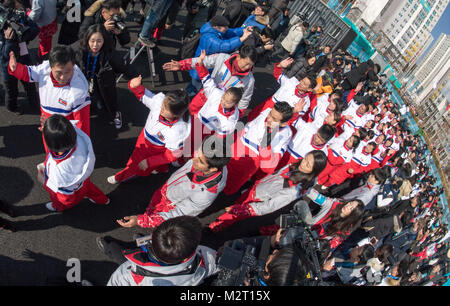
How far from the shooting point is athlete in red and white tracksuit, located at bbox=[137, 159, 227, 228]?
2492 millimetres

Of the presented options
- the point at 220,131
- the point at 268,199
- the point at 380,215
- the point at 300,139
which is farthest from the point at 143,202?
the point at 380,215

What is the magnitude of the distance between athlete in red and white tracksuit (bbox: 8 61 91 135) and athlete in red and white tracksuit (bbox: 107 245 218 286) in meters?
1.87

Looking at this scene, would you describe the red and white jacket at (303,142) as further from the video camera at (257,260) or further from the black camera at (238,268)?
the black camera at (238,268)

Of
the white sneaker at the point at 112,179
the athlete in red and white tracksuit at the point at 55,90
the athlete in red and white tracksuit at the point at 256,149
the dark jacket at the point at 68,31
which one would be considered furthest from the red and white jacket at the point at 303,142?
the dark jacket at the point at 68,31

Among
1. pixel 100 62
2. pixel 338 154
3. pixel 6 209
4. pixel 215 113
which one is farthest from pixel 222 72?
pixel 6 209

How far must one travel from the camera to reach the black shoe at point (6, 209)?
285 centimetres

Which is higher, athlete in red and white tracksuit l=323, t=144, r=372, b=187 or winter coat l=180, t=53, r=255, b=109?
winter coat l=180, t=53, r=255, b=109

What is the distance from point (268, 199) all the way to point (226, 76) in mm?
1901

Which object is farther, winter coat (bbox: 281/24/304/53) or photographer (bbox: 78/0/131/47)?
winter coat (bbox: 281/24/304/53)

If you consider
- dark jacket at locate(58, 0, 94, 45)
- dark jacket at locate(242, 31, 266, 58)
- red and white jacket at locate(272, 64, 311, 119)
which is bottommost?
dark jacket at locate(58, 0, 94, 45)

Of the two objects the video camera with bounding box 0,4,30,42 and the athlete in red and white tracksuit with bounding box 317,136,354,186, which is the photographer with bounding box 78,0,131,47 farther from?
the athlete in red and white tracksuit with bounding box 317,136,354,186

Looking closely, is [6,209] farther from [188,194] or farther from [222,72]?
[222,72]

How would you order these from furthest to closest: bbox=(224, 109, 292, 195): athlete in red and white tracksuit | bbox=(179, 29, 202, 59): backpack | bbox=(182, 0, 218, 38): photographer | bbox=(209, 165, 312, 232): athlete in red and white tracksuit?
bbox=(182, 0, 218, 38): photographer, bbox=(179, 29, 202, 59): backpack, bbox=(224, 109, 292, 195): athlete in red and white tracksuit, bbox=(209, 165, 312, 232): athlete in red and white tracksuit

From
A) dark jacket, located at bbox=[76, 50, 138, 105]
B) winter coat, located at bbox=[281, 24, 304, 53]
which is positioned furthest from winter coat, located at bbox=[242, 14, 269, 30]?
dark jacket, located at bbox=[76, 50, 138, 105]
